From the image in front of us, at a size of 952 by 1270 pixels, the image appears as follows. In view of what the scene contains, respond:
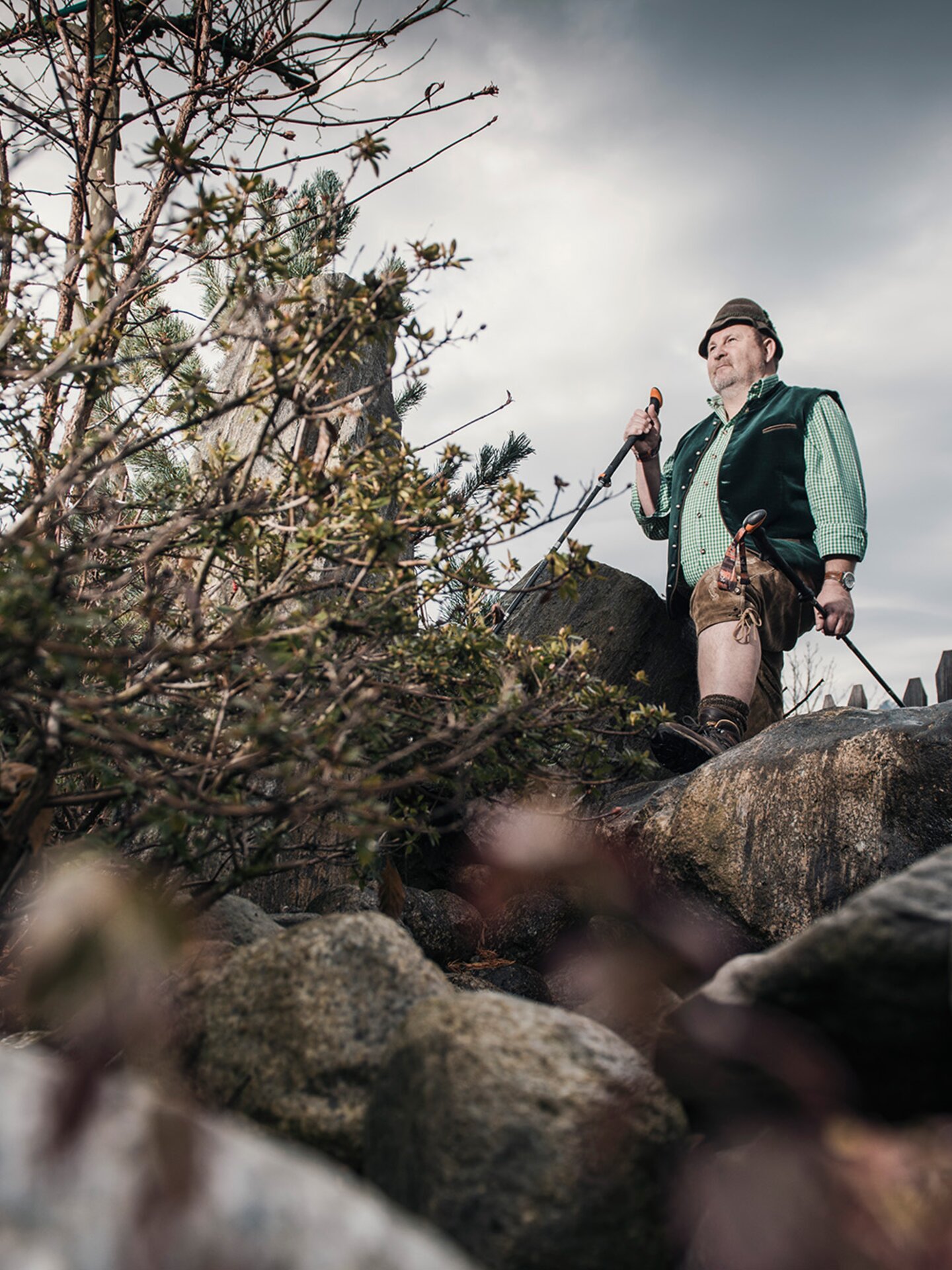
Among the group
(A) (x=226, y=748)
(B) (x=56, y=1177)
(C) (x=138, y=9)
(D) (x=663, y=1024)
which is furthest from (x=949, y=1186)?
(C) (x=138, y=9)

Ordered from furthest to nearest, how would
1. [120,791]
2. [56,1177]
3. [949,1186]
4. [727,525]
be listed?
[727,525] < [120,791] < [949,1186] < [56,1177]

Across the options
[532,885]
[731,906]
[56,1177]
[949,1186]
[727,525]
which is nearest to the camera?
[56,1177]

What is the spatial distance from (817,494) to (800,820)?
6.83ft

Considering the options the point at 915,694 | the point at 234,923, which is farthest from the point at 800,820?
the point at 915,694

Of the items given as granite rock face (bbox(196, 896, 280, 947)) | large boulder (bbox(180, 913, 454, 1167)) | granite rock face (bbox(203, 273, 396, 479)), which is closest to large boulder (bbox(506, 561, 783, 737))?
granite rock face (bbox(203, 273, 396, 479))

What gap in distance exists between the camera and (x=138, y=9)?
12.1 ft

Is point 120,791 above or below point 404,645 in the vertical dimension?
below

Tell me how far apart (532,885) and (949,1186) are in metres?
3.20

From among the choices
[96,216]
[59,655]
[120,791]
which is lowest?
[120,791]

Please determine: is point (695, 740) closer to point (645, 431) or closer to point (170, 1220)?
point (645, 431)

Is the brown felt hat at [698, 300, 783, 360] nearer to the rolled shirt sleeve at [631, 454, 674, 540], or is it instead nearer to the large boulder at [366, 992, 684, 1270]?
the rolled shirt sleeve at [631, 454, 674, 540]

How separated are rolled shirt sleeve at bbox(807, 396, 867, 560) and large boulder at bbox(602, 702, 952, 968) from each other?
1165mm

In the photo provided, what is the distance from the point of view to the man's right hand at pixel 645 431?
5.82 metres

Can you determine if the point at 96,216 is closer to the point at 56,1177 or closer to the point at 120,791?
the point at 120,791
